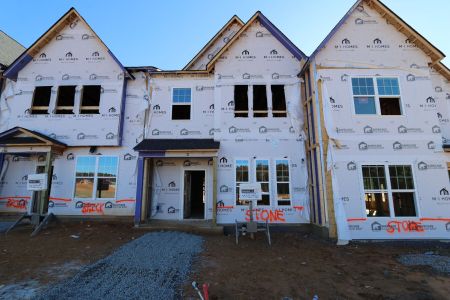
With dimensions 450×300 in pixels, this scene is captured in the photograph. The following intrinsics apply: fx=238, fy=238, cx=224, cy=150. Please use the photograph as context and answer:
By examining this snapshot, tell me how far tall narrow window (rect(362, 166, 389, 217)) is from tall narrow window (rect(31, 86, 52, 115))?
1531 centimetres

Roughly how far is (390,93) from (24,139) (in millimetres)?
16273

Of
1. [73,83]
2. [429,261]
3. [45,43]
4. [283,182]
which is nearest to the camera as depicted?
[429,261]

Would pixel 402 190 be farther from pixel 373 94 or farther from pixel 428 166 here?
pixel 373 94

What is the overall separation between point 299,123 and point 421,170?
194 inches

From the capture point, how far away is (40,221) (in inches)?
405

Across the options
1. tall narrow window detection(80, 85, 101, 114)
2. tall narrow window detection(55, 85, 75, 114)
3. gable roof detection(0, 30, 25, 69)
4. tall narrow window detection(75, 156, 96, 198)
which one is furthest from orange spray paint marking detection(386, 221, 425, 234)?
gable roof detection(0, 30, 25, 69)

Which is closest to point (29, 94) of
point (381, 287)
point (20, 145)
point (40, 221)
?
point (20, 145)

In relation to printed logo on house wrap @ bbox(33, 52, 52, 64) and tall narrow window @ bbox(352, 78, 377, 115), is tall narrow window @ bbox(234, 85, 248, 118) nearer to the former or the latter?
tall narrow window @ bbox(352, 78, 377, 115)

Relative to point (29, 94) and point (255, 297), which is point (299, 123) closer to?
point (255, 297)

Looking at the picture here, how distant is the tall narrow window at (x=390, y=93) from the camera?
9844mm

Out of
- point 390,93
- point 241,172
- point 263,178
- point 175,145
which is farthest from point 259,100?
point 390,93

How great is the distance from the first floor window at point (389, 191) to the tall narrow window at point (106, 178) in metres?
11.0

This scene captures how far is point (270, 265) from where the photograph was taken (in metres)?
6.36

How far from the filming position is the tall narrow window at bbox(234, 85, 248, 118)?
1152cm
